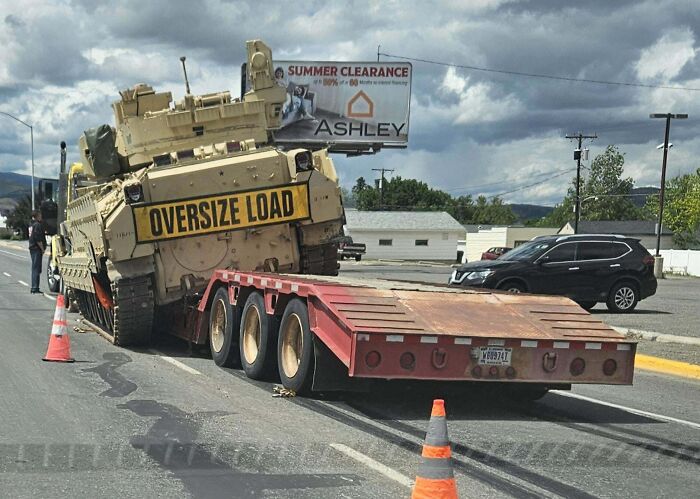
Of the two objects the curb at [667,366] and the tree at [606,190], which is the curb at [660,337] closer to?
the curb at [667,366]

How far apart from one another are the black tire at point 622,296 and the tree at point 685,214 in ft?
252

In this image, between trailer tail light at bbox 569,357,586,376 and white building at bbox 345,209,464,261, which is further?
white building at bbox 345,209,464,261

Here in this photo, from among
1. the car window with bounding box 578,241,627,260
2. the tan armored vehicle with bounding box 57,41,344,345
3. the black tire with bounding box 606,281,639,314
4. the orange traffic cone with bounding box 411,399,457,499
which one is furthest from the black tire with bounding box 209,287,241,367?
the black tire with bounding box 606,281,639,314

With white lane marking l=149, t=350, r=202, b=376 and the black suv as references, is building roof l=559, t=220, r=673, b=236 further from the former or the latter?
white lane marking l=149, t=350, r=202, b=376

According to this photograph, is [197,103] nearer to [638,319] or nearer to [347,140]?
[638,319]

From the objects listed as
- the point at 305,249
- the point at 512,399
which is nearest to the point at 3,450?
the point at 512,399

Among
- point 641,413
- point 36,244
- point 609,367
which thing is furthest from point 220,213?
point 36,244

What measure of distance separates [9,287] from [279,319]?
17.0 m

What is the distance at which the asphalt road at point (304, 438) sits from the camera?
6000 millimetres

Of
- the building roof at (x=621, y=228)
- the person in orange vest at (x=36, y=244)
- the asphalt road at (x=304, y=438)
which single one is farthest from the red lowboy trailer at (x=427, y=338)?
the building roof at (x=621, y=228)

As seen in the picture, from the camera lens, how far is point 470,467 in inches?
254

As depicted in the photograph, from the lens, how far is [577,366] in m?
8.57

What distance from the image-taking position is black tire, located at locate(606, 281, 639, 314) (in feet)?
65.8

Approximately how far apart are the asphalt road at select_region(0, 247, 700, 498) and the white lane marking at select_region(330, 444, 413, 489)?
2 cm
